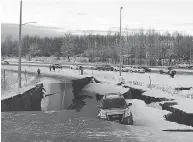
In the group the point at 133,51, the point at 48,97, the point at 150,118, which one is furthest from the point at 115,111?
the point at 133,51

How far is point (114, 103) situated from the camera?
15703 mm

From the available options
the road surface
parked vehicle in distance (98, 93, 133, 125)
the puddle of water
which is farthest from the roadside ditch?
the puddle of water

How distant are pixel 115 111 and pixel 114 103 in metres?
0.82

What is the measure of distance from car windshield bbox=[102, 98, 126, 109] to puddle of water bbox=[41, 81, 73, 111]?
8.84 meters

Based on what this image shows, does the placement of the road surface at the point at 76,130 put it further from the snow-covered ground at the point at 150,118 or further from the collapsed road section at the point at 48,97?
the collapsed road section at the point at 48,97

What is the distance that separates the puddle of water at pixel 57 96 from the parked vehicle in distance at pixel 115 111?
29.4 ft

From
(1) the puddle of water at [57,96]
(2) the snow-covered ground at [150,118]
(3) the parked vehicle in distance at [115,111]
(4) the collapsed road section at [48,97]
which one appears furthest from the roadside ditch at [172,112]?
(4) the collapsed road section at [48,97]

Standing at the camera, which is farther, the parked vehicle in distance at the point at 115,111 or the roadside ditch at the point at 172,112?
the roadside ditch at the point at 172,112

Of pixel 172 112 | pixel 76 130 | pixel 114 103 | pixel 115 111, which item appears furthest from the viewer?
pixel 172 112

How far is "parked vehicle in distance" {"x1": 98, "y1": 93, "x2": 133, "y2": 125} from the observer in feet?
48.4

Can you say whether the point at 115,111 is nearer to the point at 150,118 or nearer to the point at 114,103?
the point at 114,103

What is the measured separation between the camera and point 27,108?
22.2 m

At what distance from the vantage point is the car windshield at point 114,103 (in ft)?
50.9

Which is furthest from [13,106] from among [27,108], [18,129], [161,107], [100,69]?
[100,69]
